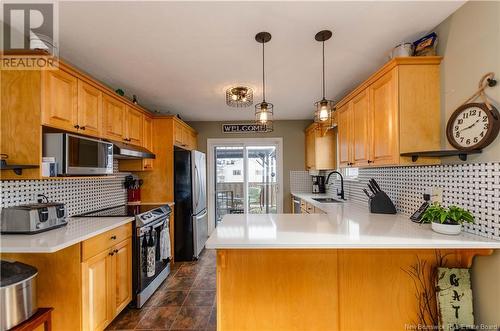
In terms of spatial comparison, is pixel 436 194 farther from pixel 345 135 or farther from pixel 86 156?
pixel 86 156

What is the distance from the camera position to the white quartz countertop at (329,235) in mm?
1452

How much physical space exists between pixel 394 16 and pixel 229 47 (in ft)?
4.02

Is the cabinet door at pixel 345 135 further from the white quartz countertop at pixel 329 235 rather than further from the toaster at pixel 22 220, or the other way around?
the toaster at pixel 22 220

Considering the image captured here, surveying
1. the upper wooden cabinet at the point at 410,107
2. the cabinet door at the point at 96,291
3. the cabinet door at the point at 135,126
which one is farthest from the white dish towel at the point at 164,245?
the upper wooden cabinet at the point at 410,107

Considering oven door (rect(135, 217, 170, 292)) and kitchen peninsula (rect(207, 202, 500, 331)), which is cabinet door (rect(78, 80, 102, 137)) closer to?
oven door (rect(135, 217, 170, 292))

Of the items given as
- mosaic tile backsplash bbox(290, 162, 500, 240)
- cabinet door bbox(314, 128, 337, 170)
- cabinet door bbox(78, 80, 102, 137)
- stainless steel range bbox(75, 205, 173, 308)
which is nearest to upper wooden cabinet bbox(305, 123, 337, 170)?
cabinet door bbox(314, 128, 337, 170)

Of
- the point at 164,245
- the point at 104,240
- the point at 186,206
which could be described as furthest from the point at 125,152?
the point at 186,206

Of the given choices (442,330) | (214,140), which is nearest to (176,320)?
(442,330)

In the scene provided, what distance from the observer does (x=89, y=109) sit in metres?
2.38

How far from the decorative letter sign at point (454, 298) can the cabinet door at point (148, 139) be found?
3354mm

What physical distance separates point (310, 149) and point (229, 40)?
9.90ft

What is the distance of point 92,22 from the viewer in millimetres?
1754

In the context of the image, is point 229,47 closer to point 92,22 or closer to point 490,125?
point 92,22

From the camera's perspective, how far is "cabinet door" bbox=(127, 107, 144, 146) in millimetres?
3104
